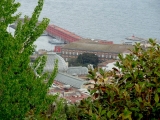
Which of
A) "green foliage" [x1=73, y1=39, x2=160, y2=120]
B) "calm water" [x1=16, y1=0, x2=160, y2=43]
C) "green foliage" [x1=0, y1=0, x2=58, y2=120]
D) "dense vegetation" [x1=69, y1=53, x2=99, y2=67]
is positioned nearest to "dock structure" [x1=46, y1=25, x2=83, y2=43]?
"calm water" [x1=16, y1=0, x2=160, y2=43]

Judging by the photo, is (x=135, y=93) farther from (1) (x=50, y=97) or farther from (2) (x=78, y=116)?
(1) (x=50, y=97)

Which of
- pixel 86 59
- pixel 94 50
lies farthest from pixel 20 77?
pixel 94 50

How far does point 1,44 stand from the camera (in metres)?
1.43

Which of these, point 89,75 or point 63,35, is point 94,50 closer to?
point 63,35

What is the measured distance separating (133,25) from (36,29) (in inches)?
725

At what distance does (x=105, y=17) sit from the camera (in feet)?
71.6

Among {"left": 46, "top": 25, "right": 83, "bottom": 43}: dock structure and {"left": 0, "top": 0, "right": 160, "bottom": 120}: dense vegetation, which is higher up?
{"left": 46, "top": 25, "right": 83, "bottom": 43}: dock structure

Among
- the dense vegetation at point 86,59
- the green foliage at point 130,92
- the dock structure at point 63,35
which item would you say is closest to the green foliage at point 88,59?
the dense vegetation at point 86,59

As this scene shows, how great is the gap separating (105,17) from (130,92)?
20802 millimetres

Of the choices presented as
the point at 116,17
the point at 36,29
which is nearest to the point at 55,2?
the point at 116,17

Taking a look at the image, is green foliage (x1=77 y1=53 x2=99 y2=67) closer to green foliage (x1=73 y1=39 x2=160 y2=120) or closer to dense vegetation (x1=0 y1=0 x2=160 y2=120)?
dense vegetation (x1=0 y1=0 x2=160 y2=120)

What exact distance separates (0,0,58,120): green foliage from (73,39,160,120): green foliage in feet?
0.73

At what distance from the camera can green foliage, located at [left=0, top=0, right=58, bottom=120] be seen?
1.35m

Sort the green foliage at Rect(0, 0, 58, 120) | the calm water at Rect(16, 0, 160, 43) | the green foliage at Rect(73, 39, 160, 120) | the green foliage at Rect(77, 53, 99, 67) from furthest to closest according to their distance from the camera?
the calm water at Rect(16, 0, 160, 43)
the green foliage at Rect(77, 53, 99, 67)
the green foliage at Rect(0, 0, 58, 120)
the green foliage at Rect(73, 39, 160, 120)
